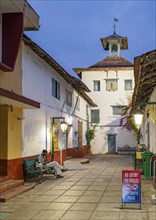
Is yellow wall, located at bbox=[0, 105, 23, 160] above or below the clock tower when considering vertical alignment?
below

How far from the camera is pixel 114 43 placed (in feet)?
131

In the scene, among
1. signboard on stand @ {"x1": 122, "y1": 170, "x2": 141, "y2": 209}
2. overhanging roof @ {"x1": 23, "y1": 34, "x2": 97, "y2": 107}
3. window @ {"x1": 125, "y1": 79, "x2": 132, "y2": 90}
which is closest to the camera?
signboard on stand @ {"x1": 122, "y1": 170, "x2": 141, "y2": 209}

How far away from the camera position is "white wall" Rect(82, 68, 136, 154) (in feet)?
114

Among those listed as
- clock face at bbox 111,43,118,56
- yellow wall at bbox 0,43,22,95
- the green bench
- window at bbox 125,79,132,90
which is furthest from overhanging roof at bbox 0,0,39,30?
clock face at bbox 111,43,118,56

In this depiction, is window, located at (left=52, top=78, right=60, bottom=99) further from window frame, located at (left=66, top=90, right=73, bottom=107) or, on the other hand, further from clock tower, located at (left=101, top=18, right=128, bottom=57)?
clock tower, located at (left=101, top=18, right=128, bottom=57)

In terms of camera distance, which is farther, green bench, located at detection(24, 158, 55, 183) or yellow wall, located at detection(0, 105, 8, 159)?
green bench, located at detection(24, 158, 55, 183)

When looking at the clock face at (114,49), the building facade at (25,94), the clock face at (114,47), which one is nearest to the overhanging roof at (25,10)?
the building facade at (25,94)

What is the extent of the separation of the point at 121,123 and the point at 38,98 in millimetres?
19649

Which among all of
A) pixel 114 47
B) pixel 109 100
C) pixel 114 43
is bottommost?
pixel 109 100

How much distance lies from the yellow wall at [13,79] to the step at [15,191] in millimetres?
3072

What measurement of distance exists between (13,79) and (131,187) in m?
5.53

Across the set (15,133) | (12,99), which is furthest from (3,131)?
(12,99)

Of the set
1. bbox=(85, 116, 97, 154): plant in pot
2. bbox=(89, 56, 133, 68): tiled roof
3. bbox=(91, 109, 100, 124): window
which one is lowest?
bbox=(85, 116, 97, 154): plant in pot

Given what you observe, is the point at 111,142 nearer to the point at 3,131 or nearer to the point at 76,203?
the point at 3,131
